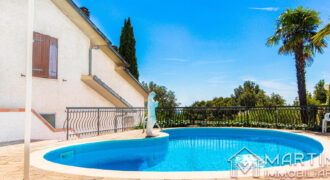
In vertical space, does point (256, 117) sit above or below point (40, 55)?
below

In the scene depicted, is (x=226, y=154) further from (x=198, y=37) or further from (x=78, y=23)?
(x=198, y=37)

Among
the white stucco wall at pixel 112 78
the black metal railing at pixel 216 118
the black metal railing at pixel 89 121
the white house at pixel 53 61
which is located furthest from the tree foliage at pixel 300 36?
the white stucco wall at pixel 112 78

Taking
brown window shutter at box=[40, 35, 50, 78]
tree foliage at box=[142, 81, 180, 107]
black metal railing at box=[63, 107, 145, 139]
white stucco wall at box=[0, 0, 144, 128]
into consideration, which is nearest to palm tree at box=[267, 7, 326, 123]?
black metal railing at box=[63, 107, 145, 139]

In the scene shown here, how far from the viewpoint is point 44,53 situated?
971cm

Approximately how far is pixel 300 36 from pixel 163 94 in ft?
72.9

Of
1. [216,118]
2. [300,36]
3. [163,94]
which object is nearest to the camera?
[300,36]

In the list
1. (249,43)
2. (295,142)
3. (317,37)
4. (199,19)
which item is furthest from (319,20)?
(249,43)

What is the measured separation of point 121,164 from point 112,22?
20555 mm

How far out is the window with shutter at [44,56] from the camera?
9.48m

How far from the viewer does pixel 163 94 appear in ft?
107

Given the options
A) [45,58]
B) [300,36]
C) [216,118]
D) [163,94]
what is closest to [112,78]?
[45,58]

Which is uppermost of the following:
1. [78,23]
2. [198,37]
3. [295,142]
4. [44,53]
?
[198,37]

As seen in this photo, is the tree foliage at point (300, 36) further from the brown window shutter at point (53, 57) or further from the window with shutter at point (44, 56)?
the window with shutter at point (44, 56)

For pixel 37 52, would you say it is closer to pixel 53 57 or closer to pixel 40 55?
pixel 40 55
